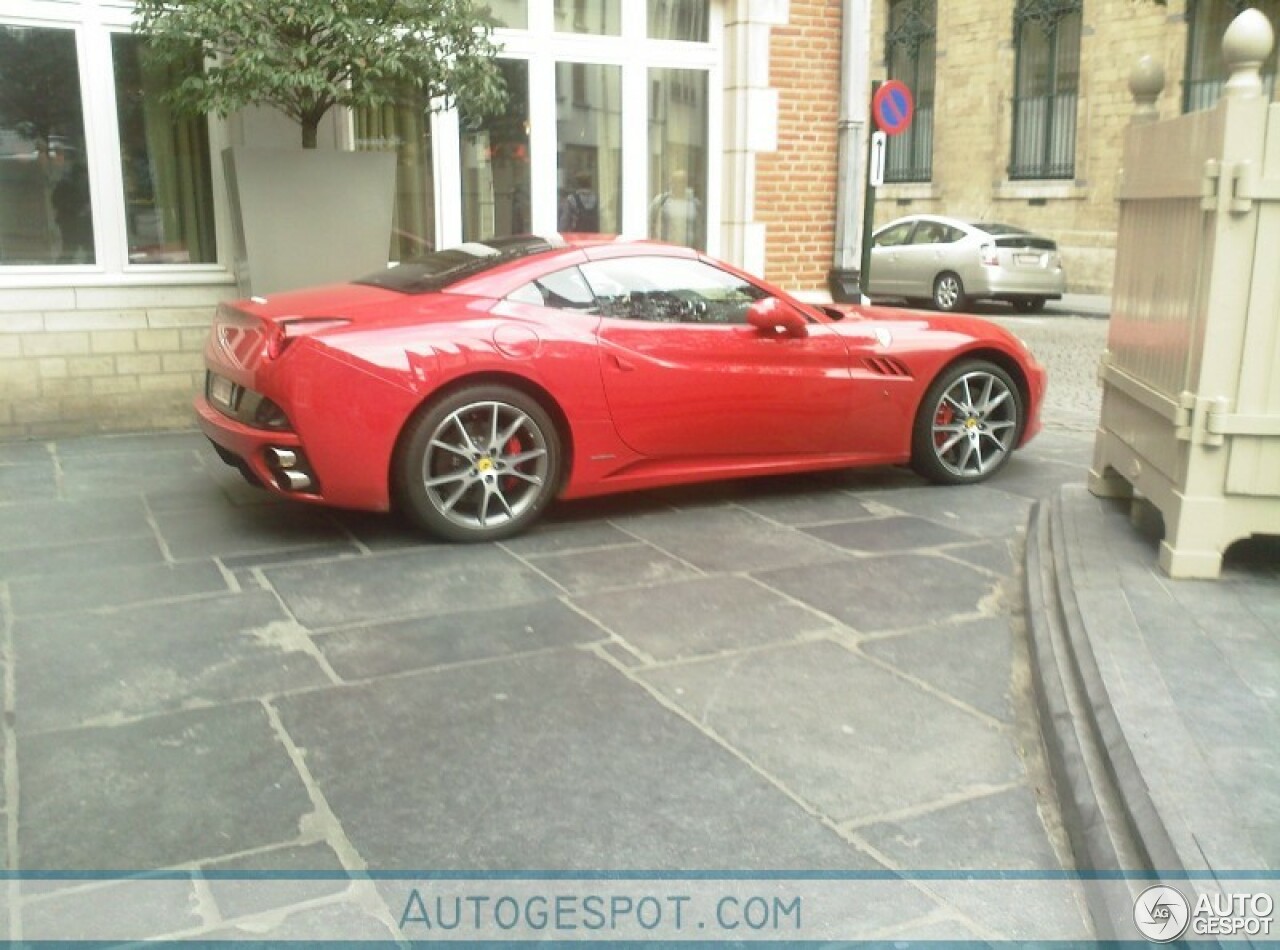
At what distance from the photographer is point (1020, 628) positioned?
4883mm

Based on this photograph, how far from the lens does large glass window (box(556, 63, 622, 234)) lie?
33.4 feet

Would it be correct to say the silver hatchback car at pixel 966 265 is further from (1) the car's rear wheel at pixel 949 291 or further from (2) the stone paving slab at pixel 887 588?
(2) the stone paving slab at pixel 887 588

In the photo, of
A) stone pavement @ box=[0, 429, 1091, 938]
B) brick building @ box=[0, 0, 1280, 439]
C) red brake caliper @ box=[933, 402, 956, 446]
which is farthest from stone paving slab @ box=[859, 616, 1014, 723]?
brick building @ box=[0, 0, 1280, 439]

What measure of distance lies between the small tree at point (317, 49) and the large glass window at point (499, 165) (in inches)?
64.6

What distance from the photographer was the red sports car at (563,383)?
5664mm

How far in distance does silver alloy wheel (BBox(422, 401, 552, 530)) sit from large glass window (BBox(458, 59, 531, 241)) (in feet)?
14.2

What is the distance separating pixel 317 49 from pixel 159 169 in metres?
2.13

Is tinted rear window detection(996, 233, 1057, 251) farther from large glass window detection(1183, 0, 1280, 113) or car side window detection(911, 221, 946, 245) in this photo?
large glass window detection(1183, 0, 1280, 113)

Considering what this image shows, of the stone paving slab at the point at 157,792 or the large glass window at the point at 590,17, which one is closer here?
the stone paving slab at the point at 157,792

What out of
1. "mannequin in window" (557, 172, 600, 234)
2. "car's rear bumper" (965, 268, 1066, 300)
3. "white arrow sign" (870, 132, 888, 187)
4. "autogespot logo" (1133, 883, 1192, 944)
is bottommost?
"autogespot logo" (1133, 883, 1192, 944)

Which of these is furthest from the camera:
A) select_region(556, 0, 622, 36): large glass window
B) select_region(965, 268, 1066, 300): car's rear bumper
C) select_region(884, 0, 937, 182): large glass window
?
select_region(884, 0, 937, 182): large glass window

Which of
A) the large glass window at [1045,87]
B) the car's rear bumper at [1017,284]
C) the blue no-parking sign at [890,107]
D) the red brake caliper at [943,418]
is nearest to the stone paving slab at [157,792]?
the red brake caliper at [943,418]

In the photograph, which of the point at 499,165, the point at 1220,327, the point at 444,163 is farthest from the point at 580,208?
the point at 1220,327

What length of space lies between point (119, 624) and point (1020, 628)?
340 cm
